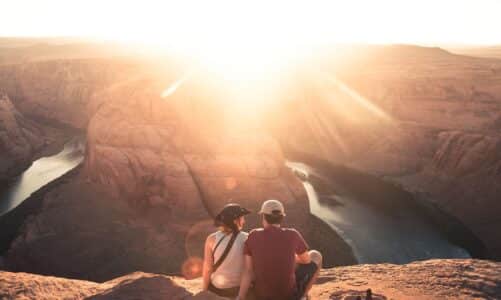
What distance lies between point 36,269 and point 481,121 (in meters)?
56.0

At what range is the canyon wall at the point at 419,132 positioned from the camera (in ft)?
138

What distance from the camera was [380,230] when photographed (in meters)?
35.8

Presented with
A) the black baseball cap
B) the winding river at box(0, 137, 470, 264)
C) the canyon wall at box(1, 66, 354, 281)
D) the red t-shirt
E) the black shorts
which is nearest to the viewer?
the red t-shirt

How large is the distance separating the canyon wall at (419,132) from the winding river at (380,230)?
14.5ft

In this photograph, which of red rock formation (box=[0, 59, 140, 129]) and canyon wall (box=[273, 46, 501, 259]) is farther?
red rock formation (box=[0, 59, 140, 129])

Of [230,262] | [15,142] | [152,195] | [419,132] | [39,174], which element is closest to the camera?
[230,262]

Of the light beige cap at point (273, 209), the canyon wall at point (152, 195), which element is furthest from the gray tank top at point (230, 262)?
the canyon wall at point (152, 195)

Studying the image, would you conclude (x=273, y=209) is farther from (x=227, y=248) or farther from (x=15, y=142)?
(x=15, y=142)

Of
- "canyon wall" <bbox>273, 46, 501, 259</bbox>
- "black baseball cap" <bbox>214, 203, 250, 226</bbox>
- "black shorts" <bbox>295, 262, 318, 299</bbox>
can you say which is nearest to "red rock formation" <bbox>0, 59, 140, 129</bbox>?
"canyon wall" <bbox>273, 46, 501, 259</bbox>

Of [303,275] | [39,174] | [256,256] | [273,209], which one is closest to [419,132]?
→ [39,174]

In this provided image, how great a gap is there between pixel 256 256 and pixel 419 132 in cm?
5549

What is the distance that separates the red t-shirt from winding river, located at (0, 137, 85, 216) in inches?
1543

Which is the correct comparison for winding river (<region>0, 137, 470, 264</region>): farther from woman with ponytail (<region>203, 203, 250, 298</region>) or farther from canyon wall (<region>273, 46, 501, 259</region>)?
woman with ponytail (<region>203, 203, 250, 298</region>)

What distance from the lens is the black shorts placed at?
6.72 metres
